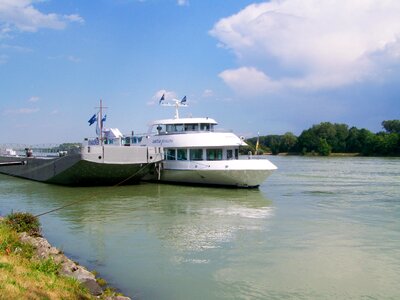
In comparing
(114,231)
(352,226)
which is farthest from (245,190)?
(114,231)

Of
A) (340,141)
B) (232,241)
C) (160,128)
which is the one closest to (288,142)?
(340,141)

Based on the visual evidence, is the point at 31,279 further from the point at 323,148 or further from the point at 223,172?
the point at 323,148

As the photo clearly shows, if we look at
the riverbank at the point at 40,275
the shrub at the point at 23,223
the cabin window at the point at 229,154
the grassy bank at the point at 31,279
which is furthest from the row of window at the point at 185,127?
the grassy bank at the point at 31,279

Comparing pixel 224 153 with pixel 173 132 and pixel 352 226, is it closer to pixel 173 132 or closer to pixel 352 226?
pixel 173 132

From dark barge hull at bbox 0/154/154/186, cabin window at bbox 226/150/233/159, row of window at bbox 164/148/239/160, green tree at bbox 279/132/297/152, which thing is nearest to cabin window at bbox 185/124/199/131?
row of window at bbox 164/148/239/160

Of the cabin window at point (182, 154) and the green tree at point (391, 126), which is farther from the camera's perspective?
the green tree at point (391, 126)

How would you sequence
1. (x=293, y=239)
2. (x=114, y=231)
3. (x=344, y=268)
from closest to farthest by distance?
(x=344, y=268) < (x=293, y=239) < (x=114, y=231)

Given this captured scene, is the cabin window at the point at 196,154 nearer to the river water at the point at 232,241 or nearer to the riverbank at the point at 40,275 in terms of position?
the river water at the point at 232,241

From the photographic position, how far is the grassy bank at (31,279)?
21.3 ft

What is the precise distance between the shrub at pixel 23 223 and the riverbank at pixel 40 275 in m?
1.74

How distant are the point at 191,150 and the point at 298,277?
19300 mm

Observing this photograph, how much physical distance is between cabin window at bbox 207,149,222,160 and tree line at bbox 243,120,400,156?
7439 cm

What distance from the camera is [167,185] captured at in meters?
31.0

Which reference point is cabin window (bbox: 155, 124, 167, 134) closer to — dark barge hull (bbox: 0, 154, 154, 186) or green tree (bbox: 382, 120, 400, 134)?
dark barge hull (bbox: 0, 154, 154, 186)
